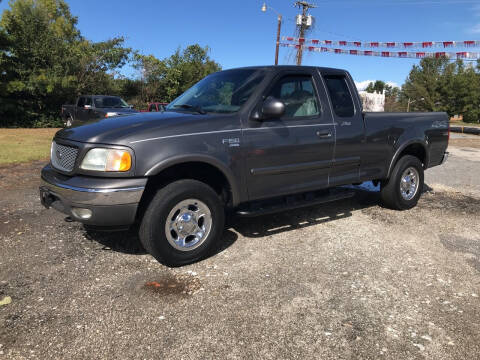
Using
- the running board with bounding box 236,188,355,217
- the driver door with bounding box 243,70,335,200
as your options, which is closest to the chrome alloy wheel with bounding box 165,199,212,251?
the running board with bounding box 236,188,355,217

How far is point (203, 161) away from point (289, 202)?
4.31 feet

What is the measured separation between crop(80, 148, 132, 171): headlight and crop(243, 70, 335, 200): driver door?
3.93ft

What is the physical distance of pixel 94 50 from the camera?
25.0 m

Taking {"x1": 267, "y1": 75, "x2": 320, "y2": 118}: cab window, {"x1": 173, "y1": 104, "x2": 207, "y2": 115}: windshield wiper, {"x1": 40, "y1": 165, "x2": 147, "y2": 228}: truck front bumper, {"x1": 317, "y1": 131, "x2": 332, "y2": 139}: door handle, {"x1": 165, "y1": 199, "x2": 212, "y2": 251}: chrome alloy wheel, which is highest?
{"x1": 267, "y1": 75, "x2": 320, "y2": 118}: cab window

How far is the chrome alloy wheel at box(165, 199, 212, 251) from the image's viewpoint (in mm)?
3492

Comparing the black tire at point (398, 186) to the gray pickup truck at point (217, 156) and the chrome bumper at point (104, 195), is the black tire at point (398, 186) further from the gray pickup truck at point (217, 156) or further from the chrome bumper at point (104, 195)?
the chrome bumper at point (104, 195)

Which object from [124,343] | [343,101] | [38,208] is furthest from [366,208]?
[38,208]

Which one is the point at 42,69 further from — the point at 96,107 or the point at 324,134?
the point at 324,134

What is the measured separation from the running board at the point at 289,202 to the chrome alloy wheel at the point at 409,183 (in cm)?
129

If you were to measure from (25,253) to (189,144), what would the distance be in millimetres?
2095

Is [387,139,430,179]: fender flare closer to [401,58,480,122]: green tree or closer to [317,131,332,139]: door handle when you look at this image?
[317,131,332,139]: door handle

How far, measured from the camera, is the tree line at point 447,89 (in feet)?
171

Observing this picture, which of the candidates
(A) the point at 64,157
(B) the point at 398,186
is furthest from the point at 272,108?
(B) the point at 398,186

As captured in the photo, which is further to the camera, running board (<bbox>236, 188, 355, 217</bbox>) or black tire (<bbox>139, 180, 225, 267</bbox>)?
running board (<bbox>236, 188, 355, 217</bbox>)
